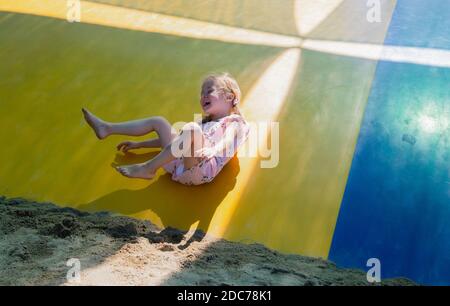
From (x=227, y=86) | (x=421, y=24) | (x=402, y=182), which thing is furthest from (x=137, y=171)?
(x=421, y=24)

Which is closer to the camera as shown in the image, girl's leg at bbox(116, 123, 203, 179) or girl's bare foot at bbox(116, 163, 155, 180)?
girl's leg at bbox(116, 123, 203, 179)

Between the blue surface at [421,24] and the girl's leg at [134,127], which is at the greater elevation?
the blue surface at [421,24]

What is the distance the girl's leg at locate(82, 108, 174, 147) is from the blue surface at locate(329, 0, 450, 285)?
1.09 meters

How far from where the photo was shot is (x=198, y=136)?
2895 mm

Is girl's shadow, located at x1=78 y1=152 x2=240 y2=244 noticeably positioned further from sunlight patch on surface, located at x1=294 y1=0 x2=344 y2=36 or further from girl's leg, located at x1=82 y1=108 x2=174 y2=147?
sunlight patch on surface, located at x1=294 y1=0 x2=344 y2=36

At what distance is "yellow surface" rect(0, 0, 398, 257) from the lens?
2.95 metres

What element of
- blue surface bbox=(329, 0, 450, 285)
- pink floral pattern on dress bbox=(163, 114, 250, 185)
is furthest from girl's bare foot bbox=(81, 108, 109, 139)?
blue surface bbox=(329, 0, 450, 285)

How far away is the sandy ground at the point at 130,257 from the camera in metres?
2.37

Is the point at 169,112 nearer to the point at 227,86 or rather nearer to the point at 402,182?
the point at 227,86

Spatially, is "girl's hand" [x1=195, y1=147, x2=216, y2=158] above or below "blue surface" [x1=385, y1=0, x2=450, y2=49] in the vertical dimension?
below

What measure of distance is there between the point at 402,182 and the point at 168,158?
1.27 m

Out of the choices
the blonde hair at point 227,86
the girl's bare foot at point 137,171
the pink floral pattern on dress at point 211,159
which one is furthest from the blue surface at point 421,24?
the girl's bare foot at point 137,171

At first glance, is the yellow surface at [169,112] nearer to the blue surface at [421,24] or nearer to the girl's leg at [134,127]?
the girl's leg at [134,127]

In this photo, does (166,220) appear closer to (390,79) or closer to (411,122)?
(411,122)
